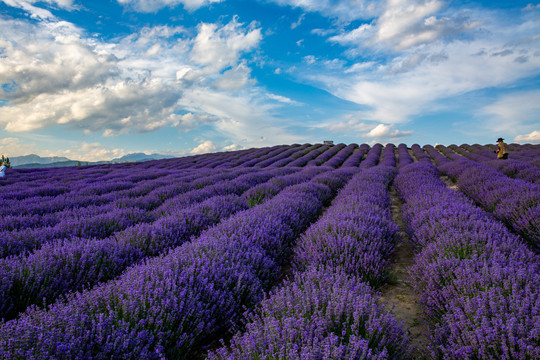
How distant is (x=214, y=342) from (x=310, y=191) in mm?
3965

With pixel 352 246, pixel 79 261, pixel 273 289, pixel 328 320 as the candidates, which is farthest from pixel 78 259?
pixel 352 246

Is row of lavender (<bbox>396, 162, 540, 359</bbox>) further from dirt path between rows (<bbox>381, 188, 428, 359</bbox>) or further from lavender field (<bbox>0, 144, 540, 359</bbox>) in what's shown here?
dirt path between rows (<bbox>381, 188, 428, 359</bbox>)

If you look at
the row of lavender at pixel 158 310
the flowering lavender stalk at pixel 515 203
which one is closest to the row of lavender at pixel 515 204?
the flowering lavender stalk at pixel 515 203

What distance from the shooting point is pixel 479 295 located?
154cm

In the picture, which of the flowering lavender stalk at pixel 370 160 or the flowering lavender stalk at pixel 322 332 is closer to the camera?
the flowering lavender stalk at pixel 322 332

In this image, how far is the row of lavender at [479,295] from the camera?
1260 mm

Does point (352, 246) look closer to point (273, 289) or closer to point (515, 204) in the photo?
point (273, 289)

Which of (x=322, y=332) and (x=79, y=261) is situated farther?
(x=79, y=261)

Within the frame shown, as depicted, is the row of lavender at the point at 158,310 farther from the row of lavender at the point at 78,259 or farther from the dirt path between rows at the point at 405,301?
the dirt path between rows at the point at 405,301

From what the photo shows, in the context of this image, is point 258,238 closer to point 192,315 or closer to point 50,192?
point 192,315

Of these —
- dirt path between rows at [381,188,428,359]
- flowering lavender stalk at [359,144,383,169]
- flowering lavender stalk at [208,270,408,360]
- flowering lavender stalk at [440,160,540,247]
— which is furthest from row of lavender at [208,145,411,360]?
flowering lavender stalk at [359,144,383,169]

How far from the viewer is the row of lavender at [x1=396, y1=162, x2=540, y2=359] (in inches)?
49.6

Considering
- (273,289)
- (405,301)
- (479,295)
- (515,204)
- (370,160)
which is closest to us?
(479,295)

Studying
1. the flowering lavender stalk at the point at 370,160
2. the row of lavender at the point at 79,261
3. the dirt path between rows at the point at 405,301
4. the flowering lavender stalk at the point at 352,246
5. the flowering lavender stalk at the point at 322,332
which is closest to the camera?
the flowering lavender stalk at the point at 322,332
